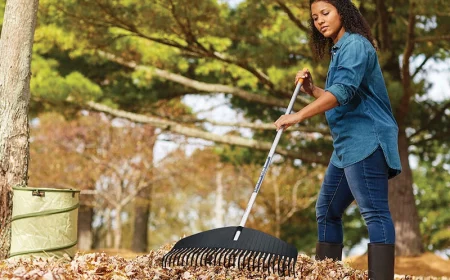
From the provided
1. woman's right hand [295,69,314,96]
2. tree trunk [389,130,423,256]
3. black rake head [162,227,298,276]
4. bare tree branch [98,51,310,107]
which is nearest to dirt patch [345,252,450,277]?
tree trunk [389,130,423,256]

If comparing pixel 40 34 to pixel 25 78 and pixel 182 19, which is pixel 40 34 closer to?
pixel 182 19

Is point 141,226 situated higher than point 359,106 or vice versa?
point 359,106

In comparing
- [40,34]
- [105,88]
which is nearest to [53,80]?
[40,34]

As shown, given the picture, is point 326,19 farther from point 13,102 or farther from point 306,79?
point 13,102

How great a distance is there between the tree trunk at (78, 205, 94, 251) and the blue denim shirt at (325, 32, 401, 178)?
1037 centimetres

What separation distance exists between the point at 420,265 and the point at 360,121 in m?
4.44

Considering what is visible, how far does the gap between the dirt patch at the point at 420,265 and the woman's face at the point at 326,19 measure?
3.73 meters

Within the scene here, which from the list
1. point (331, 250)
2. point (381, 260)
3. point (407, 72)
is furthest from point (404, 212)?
point (381, 260)

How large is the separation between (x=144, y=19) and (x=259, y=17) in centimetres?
119

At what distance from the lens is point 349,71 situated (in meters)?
2.71

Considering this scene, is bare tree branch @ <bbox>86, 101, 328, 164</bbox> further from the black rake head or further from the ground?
the black rake head

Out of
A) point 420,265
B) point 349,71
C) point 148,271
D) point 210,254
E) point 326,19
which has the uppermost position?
point 326,19

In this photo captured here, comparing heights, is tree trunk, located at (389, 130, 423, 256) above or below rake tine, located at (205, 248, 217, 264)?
above

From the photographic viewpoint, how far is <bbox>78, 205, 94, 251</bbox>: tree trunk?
1259cm
